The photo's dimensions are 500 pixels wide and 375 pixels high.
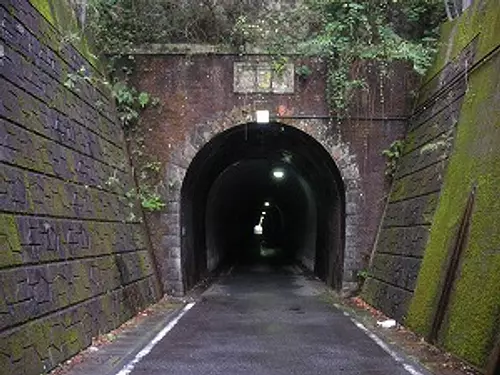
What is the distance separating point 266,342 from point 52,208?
3327 mm

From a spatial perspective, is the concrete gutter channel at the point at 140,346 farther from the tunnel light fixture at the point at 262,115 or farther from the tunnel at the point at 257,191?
the tunnel light fixture at the point at 262,115

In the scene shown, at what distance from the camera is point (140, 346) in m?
7.35

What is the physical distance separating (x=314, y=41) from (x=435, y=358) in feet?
26.4

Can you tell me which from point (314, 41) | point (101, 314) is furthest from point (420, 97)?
point (101, 314)

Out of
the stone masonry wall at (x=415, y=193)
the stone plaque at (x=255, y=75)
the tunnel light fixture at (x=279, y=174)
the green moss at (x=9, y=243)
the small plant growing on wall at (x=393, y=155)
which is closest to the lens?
the green moss at (x=9, y=243)

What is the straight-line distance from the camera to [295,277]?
18375 mm

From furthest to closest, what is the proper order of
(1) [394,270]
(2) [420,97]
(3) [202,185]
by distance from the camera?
(3) [202,185]
(2) [420,97]
(1) [394,270]

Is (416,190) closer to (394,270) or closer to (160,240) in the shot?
(394,270)

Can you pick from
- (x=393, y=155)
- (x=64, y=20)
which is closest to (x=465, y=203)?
(x=393, y=155)

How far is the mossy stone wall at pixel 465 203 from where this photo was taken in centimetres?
604

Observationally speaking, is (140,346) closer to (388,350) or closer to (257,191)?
(388,350)

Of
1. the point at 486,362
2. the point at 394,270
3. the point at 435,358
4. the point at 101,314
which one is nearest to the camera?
the point at 486,362

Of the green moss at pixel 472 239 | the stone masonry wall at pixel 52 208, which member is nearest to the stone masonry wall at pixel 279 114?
the stone masonry wall at pixel 52 208

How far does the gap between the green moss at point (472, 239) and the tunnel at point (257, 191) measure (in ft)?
15.6
